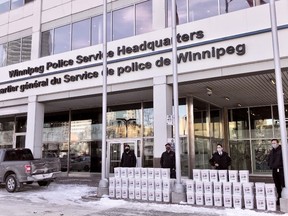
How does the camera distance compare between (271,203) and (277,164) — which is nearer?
(271,203)

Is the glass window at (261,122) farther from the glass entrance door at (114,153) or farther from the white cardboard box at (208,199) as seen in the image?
the white cardboard box at (208,199)

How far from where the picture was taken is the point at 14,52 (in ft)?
69.7

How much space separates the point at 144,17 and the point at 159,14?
3.25ft

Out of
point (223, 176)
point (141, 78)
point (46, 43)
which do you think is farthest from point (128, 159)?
point (46, 43)

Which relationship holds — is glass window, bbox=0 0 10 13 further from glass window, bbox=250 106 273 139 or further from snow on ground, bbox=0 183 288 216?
glass window, bbox=250 106 273 139

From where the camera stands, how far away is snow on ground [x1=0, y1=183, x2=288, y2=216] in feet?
31.1

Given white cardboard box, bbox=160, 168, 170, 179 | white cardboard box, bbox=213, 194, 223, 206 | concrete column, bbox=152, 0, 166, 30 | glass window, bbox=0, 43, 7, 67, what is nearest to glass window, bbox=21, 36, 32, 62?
glass window, bbox=0, 43, 7, 67

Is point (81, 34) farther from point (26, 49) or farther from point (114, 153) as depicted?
point (114, 153)

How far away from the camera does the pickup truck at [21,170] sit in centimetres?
1392

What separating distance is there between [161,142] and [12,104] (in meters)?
10.7

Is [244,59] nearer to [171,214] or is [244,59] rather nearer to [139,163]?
[171,214]

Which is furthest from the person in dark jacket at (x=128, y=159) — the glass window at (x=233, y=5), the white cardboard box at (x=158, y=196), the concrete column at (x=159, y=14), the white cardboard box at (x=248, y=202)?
the glass window at (x=233, y=5)

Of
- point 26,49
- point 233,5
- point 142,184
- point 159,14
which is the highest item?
point 26,49

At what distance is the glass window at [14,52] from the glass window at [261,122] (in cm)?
1454
